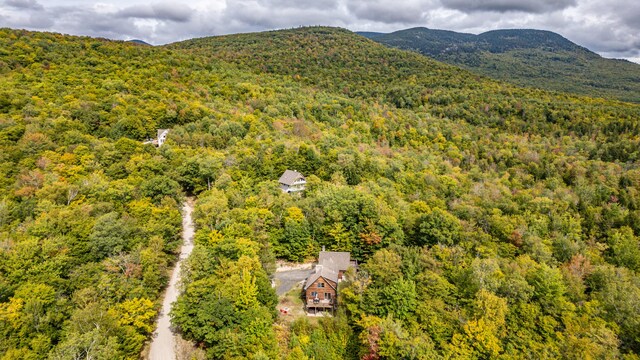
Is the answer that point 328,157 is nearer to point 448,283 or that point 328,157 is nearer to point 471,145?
point 448,283

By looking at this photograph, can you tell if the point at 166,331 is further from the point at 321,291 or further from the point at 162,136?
the point at 162,136

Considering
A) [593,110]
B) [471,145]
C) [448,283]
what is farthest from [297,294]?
[593,110]

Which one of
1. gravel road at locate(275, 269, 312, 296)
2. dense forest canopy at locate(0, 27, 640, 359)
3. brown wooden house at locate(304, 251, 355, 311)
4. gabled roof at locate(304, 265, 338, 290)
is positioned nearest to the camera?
dense forest canopy at locate(0, 27, 640, 359)

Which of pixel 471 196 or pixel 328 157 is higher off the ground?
pixel 328 157

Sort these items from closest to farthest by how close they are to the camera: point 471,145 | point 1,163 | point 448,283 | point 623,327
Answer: point 623,327, point 448,283, point 1,163, point 471,145

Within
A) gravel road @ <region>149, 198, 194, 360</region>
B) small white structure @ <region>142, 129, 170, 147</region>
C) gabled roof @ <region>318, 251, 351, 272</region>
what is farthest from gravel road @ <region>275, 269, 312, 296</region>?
small white structure @ <region>142, 129, 170, 147</region>

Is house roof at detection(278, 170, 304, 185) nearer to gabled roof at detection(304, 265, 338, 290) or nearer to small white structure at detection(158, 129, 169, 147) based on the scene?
gabled roof at detection(304, 265, 338, 290)
